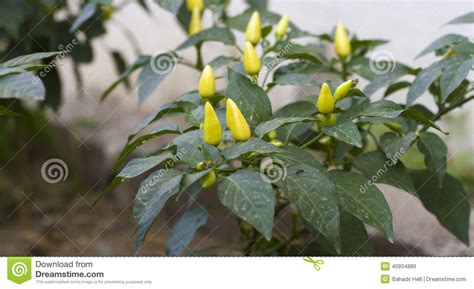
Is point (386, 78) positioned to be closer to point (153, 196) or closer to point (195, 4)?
point (195, 4)

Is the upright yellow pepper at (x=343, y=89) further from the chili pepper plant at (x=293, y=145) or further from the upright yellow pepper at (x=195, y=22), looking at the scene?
the upright yellow pepper at (x=195, y=22)

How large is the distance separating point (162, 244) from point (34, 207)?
22.8 inches

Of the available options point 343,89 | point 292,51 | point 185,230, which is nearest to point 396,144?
point 343,89

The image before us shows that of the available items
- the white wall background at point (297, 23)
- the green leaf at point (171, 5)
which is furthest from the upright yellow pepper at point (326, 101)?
the white wall background at point (297, 23)

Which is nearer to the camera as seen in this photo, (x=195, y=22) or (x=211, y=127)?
(x=211, y=127)

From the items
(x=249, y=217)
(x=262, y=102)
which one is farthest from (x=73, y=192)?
(x=249, y=217)

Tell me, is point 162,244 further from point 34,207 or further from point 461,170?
point 461,170

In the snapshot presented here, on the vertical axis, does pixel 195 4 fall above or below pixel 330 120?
above

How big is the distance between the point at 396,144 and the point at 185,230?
36 centimetres

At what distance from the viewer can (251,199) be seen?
0.74 m

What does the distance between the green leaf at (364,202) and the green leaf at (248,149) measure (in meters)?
0.15

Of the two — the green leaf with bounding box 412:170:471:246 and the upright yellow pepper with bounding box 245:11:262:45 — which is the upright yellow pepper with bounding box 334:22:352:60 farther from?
the green leaf with bounding box 412:170:471:246

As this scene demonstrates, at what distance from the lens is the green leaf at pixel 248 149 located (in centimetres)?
78

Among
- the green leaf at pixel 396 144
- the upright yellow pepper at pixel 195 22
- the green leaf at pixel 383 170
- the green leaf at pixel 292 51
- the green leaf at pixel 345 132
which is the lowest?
the green leaf at pixel 383 170
